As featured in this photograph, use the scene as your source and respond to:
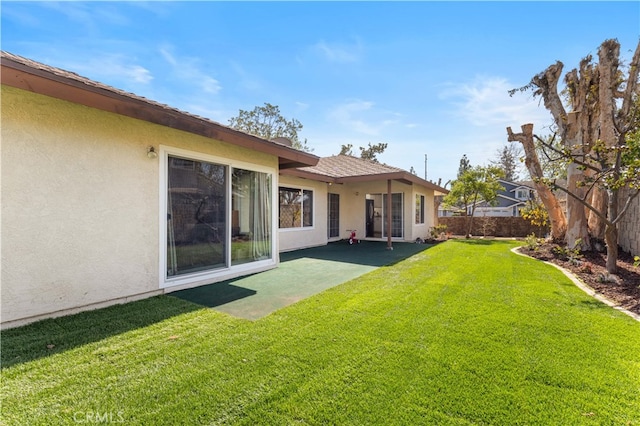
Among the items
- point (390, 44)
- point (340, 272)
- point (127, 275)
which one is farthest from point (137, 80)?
A: point (340, 272)

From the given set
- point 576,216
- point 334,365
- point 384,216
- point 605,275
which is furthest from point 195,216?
point 576,216

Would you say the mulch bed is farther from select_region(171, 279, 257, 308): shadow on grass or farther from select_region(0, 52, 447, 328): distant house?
select_region(0, 52, 447, 328): distant house

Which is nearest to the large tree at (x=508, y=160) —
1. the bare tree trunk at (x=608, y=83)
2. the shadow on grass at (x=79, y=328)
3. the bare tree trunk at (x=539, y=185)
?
the bare tree trunk at (x=539, y=185)

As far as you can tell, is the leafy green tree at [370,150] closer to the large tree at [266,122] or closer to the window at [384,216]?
the large tree at [266,122]

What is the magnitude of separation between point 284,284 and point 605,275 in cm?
715

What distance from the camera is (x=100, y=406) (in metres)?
2.37

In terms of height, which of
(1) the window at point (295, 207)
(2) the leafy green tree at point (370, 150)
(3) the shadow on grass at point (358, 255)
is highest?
(2) the leafy green tree at point (370, 150)

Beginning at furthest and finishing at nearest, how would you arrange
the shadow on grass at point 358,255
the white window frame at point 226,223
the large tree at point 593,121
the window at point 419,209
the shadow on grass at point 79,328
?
the window at point 419,209
the shadow on grass at point 358,255
the large tree at point 593,121
the white window frame at point 226,223
the shadow on grass at point 79,328

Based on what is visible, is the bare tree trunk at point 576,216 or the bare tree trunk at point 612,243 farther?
the bare tree trunk at point 576,216

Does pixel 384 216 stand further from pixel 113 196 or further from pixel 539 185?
pixel 113 196

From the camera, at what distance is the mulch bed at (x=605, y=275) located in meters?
5.31

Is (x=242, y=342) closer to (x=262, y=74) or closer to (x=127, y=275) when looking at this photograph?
(x=127, y=275)

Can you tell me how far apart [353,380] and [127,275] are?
4.11 metres

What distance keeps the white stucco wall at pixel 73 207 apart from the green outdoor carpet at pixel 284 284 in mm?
1148
